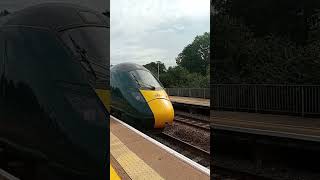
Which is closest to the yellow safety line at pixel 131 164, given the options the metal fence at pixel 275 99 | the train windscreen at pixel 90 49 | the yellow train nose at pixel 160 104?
the train windscreen at pixel 90 49

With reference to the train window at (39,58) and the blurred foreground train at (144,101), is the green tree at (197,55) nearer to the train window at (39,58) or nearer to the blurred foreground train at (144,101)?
the train window at (39,58)

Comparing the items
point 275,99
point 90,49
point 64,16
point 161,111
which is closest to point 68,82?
point 90,49

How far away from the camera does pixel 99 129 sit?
2.48 metres

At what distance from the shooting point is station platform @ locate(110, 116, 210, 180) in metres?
3.13

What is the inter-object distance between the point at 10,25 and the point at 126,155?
1783mm

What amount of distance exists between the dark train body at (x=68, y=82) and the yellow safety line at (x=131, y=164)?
2.34 ft

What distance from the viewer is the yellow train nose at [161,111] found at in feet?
19.0

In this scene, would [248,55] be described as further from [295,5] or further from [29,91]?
[29,91]

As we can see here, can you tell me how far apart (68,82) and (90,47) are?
0.30 metres

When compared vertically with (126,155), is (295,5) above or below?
above

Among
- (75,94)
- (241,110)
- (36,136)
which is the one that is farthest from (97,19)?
(241,110)

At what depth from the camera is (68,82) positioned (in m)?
2.44

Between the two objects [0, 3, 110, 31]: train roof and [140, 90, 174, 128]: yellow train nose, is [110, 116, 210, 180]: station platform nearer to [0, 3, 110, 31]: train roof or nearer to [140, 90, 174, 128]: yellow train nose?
[0, 3, 110, 31]: train roof

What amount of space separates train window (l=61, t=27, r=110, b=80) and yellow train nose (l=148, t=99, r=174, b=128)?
322 cm
